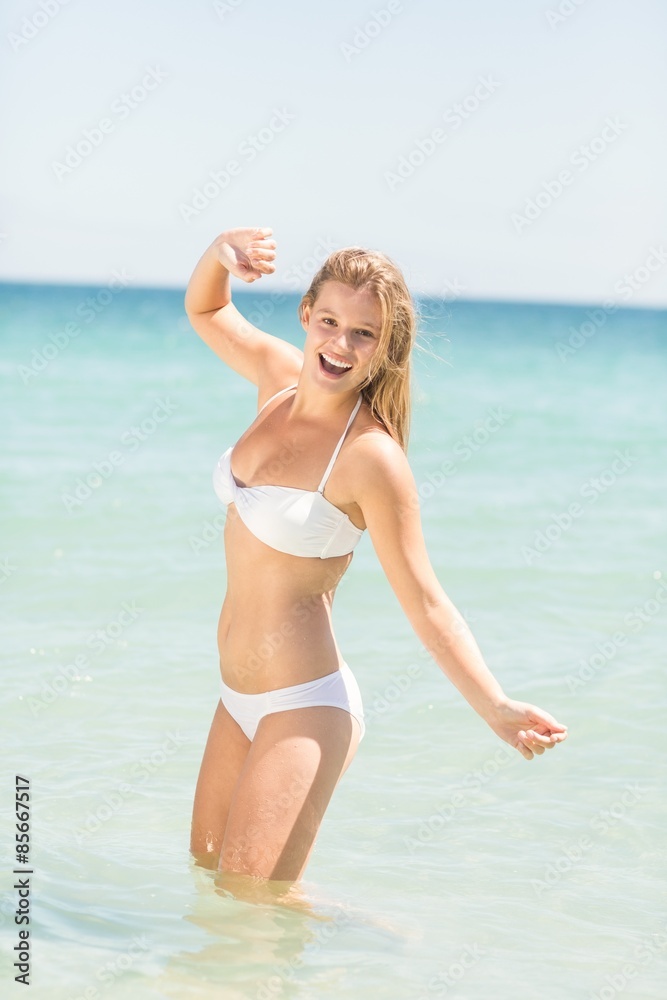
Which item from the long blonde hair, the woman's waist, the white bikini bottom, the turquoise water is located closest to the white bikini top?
the long blonde hair

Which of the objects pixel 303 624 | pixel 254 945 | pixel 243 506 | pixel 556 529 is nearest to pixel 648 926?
pixel 254 945

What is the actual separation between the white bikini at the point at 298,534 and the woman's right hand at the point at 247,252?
505 mm

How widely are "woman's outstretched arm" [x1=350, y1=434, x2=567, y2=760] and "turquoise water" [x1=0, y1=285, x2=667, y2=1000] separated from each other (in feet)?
1.17

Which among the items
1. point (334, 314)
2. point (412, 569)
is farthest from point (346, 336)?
point (412, 569)

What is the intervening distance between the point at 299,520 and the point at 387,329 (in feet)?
2.01

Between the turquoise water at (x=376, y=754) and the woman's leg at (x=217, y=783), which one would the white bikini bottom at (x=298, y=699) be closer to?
the woman's leg at (x=217, y=783)

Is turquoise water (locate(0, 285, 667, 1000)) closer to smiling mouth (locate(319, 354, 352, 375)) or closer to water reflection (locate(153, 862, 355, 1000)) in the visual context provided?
water reflection (locate(153, 862, 355, 1000))

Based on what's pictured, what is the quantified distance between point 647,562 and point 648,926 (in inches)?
221

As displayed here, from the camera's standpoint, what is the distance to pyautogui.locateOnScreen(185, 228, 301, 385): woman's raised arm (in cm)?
373

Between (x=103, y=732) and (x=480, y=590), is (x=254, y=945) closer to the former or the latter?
(x=103, y=732)

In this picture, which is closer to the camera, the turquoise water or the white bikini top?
the white bikini top

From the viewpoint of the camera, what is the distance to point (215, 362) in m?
28.5

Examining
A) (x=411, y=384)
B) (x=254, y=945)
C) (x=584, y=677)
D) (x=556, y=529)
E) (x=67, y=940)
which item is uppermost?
(x=411, y=384)

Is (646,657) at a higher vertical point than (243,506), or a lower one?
lower
